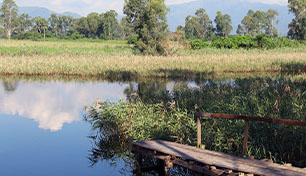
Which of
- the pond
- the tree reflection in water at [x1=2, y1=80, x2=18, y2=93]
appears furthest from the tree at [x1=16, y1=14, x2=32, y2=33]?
the pond

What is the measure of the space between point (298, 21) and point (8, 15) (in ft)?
228

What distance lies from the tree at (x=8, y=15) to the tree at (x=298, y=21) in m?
65.5

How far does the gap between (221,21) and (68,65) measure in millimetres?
66727

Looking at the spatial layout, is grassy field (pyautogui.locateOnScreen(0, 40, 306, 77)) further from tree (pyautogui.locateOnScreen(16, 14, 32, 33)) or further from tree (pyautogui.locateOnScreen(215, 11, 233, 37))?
tree (pyautogui.locateOnScreen(16, 14, 32, 33))

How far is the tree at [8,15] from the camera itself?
309 feet

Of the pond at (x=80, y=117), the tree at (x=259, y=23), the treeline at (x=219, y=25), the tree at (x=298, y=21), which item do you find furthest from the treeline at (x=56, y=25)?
the pond at (x=80, y=117)

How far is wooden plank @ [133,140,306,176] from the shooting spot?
5.11 m

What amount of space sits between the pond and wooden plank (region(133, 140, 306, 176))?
3.72ft

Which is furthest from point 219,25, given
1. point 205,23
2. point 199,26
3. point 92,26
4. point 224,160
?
point 224,160

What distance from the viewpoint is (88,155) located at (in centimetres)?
912

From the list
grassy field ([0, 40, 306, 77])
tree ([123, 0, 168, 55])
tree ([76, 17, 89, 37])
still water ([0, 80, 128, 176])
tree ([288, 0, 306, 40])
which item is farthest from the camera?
tree ([76, 17, 89, 37])

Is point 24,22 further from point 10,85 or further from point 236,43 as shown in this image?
point 10,85

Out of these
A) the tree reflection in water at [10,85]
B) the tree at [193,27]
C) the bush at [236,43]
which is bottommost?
the tree reflection in water at [10,85]

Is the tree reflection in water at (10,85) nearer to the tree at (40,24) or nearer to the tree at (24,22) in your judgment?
the tree at (40,24)
